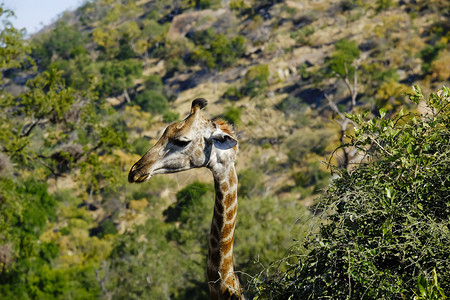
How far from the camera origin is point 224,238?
5027 mm

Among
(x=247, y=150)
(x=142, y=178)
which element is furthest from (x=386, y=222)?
(x=247, y=150)

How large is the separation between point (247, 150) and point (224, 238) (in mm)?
44570

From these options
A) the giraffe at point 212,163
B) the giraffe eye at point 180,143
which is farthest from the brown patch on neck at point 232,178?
the giraffe eye at point 180,143

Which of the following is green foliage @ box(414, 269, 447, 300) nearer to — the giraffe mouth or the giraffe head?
the giraffe head

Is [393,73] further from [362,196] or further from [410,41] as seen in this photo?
[362,196]

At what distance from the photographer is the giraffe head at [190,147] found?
464 cm

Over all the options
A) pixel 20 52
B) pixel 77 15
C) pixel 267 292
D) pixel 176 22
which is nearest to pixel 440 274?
pixel 267 292

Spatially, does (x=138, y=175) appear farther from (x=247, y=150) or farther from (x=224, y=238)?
(x=247, y=150)

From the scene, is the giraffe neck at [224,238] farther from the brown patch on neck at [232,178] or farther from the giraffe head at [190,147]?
the giraffe head at [190,147]

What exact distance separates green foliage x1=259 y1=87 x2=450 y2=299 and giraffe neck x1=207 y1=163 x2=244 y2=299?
704mm

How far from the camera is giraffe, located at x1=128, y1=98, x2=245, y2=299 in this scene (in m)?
4.65

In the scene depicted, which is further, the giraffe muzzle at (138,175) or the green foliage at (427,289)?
the giraffe muzzle at (138,175)

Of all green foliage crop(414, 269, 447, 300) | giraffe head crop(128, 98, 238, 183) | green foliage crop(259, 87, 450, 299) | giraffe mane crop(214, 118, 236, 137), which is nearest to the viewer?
green foliage crop(414, 269, 447, 300)

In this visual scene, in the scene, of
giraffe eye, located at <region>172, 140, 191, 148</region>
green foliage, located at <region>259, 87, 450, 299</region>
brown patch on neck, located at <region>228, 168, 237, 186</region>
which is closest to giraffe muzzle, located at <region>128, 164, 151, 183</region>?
giraffe eye, located at <region>172, 140, 191, 148</region>
